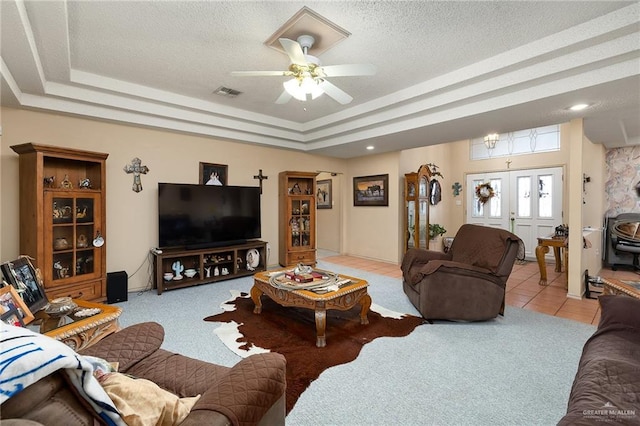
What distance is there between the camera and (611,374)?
125 cm

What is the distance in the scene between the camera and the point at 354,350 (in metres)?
2.39

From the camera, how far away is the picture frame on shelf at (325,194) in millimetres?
7443

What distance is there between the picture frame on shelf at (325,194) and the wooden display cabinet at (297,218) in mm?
1757

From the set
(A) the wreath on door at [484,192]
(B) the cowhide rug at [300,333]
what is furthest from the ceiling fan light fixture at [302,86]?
(A) the wreath on door at [484,192]

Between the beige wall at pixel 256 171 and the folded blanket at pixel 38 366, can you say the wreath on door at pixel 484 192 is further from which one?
the folded blanket at pixel 38 366

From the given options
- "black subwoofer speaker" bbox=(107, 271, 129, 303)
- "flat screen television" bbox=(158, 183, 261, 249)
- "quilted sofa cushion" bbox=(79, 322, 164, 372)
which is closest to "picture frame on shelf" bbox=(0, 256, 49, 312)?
"quilted sofa cushion" bbox=(79, 322, 164, 372)

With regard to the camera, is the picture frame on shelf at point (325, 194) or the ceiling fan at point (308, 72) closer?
the ceiling fan at point (308, 72)

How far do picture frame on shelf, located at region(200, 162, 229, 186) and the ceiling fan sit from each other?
255 centimetres

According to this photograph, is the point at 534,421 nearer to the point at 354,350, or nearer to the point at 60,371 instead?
the point at 354,350

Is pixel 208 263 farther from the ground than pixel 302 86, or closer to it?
closer to it

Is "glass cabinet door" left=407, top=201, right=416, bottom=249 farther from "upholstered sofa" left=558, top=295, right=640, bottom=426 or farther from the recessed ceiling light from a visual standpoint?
"upholstered sofa" left=558, top=295, right=640, bottom=426

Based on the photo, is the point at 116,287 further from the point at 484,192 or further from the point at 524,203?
the point at 524,203

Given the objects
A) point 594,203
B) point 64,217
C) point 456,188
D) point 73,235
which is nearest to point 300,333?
point 73,235

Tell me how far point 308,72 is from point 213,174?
9.68 feet
